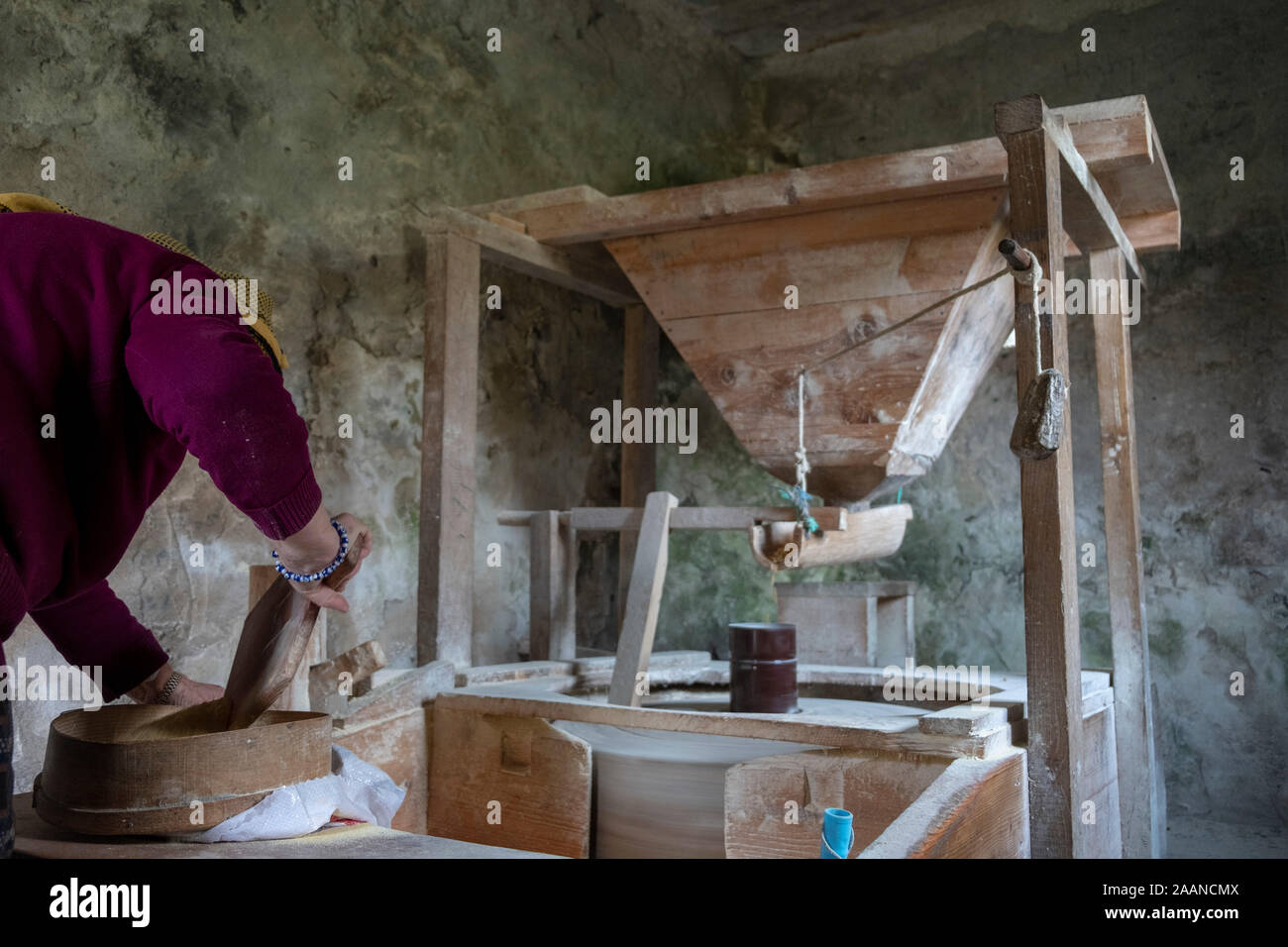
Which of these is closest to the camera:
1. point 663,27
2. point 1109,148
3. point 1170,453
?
point 1109,148

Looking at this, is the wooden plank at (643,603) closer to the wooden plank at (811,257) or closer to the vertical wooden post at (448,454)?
the vertical wooden post at (448,454)

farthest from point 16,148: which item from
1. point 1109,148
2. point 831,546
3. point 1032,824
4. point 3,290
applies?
point 1032,824

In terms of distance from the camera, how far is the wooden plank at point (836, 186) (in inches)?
105

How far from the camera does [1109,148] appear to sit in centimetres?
267

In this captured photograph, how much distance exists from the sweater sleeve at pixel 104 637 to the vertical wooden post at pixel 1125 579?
2.85 meters

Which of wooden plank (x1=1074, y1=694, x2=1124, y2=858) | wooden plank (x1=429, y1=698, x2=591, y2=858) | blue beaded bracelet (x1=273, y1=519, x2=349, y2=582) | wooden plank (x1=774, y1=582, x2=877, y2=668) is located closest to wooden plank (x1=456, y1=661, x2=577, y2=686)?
wooden plank (x1=429, y1=698, x2=591, y2=858)

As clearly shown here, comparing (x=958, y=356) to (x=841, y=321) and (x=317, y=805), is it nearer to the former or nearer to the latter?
(x=841, y=321)

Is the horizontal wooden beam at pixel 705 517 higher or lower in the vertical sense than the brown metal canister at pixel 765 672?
higher

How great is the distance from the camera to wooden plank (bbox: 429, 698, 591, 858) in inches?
111

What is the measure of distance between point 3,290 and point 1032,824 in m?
2.25

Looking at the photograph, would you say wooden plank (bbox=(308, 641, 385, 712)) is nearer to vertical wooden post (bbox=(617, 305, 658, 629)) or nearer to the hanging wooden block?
the hanging wooden block

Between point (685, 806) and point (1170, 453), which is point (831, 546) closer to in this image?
point (685, 806)

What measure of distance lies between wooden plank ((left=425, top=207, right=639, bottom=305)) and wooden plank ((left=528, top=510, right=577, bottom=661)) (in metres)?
0.89

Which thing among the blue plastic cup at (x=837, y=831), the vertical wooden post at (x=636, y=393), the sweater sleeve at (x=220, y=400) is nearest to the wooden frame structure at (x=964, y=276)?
the vertical wooden post at (x=636, y=393)
